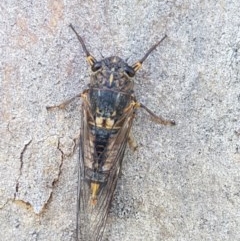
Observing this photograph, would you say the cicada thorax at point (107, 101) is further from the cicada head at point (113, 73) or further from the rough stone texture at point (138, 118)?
the rough stone texture at point (138, 118)

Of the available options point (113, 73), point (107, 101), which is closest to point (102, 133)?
point (107, 101)

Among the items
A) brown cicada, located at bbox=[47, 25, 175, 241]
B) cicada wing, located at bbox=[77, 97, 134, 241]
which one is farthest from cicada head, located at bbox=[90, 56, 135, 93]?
cicada wing, located at bbox=[77, 97, 134, 241]

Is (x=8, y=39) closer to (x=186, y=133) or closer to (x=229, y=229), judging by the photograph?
(x=186, y=133)

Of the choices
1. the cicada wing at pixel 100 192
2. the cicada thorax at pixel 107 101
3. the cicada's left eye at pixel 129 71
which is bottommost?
the cicada wing at pixel 100 192

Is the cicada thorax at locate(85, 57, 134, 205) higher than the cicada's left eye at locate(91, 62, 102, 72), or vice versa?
the cicada's left eye at locate(91, 62, 102, 72)

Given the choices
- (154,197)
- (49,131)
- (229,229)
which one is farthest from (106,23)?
(229,229)

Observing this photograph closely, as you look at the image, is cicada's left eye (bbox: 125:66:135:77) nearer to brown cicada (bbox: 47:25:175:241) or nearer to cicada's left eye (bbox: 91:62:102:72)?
brown cicada (bbox: 47:25:175:241)

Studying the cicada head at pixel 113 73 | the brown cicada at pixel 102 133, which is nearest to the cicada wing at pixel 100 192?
the brown cicada at pixel 102 133

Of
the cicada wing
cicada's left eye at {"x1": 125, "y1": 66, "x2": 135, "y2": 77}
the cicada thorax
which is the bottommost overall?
the cicada wing
